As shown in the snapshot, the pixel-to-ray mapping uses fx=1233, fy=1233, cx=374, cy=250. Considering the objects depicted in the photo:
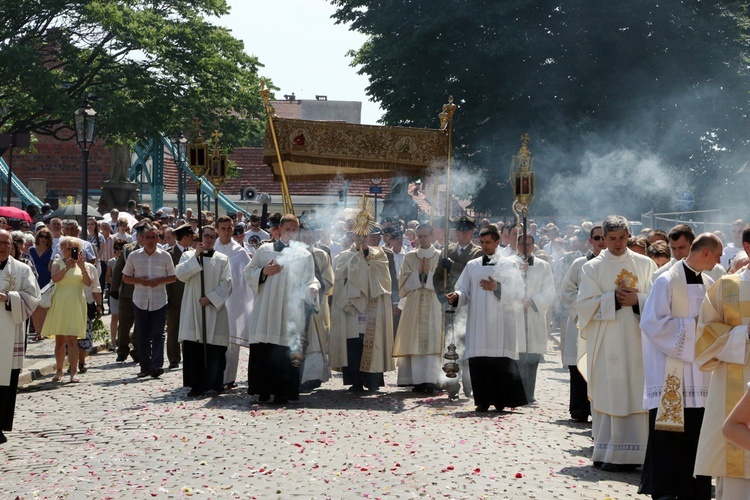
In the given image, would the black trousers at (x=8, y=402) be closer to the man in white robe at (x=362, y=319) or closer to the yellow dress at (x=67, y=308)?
the yellow dress at (x=67, y=308)

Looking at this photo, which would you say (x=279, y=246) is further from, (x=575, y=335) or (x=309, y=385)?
(x=575, y=335)

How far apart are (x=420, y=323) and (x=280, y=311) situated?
1971 mm

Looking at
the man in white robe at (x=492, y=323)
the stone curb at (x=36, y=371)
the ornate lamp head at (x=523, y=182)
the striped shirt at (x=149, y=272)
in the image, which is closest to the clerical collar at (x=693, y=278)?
the man in white robe at (x=492, y=323)

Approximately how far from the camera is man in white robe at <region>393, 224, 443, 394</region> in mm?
14312

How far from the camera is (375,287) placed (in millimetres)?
14445

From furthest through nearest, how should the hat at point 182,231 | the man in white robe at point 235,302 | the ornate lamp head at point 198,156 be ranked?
the hat at point 182,231, the ornate lamp head at point 198,156, the man in white robe at point 235,302

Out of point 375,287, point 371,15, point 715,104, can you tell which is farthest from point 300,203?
point 375,287

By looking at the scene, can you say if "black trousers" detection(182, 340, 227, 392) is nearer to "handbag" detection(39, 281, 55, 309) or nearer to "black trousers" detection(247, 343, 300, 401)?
"black trousers" detection(247, 343, 300, 401)

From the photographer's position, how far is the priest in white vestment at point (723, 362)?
20.2 ft

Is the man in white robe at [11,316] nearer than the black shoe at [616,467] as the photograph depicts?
No

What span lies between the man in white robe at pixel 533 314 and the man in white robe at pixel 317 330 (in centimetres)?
228

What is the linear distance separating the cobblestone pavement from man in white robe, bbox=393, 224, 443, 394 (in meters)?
0.47

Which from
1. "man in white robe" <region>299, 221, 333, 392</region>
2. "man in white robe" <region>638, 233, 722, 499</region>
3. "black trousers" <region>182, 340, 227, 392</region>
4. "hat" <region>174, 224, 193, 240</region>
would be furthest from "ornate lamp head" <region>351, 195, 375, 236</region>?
"man in white robe" <region>638, 233, 722, 499</region>

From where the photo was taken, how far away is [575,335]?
42.2 feet
